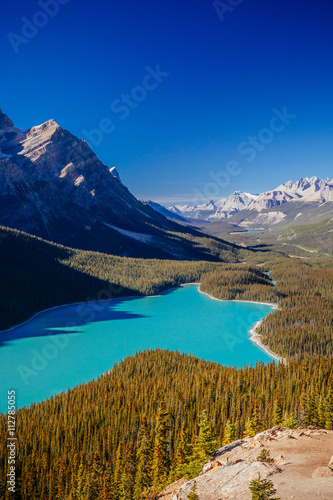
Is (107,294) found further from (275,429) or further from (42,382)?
(275,429)

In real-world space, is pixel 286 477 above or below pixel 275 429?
above

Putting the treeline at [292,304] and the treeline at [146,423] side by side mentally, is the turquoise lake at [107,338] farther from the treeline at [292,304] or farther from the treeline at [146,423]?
the treeline at [146,423]

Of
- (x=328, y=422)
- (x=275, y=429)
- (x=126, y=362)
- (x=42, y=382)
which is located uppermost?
(x=275, y=429)

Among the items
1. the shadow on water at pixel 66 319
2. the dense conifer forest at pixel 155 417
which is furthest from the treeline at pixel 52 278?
the dense conifer forest at pixel 155 417

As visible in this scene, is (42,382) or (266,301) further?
(266,301)

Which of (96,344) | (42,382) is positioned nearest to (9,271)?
(96,344)

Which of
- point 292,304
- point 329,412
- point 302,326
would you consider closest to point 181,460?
point 329,412

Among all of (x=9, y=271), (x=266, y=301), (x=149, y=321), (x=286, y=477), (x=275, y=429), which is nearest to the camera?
(x=286, y=477)
